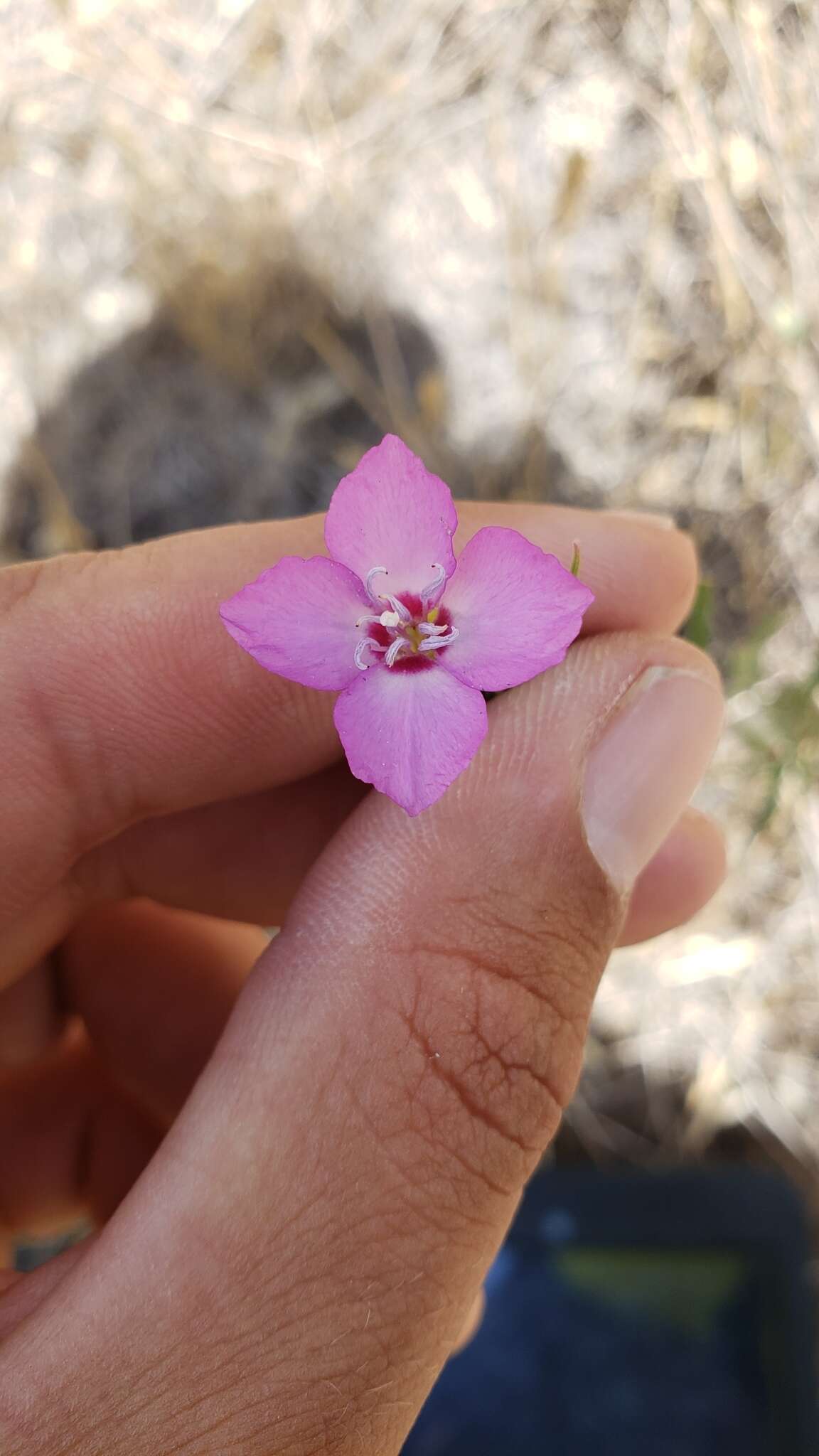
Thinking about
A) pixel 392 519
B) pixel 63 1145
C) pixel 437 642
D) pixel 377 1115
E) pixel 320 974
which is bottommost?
pixel 63 1145

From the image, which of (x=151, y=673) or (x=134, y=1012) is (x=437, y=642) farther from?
(x=134, y=1012)

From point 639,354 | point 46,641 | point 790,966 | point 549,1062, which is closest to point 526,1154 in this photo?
point 549,1062

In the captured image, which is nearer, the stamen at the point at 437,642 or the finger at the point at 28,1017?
the stamen at the point at 437,642

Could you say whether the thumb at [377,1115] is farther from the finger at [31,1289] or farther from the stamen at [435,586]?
the stamen at [435,586]

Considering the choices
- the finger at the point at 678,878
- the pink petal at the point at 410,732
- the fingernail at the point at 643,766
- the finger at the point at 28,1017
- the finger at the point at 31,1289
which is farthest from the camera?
the finger at the point at 28,1017

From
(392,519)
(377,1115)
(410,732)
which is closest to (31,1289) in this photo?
(377,1115)

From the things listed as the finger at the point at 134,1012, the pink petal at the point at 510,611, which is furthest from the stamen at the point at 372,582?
the finger at the point at 134,1012

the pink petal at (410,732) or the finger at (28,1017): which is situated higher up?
the pink petal at (410,732)

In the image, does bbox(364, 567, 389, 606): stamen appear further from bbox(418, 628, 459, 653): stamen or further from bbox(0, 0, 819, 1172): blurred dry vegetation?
bbox(0, 0, 819, 1172): blurred dry vegetation
